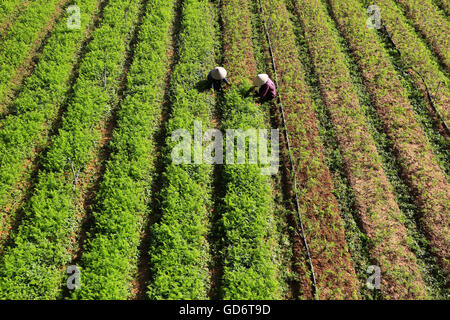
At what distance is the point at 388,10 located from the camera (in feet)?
56.4

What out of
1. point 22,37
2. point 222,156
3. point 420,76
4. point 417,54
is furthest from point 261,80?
point 22,37

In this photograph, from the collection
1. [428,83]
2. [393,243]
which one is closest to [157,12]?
[428,83]

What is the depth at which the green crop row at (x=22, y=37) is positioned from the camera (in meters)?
13.7

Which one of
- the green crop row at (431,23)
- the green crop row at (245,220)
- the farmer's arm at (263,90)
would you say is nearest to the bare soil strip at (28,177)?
the green crop row at (245,220)

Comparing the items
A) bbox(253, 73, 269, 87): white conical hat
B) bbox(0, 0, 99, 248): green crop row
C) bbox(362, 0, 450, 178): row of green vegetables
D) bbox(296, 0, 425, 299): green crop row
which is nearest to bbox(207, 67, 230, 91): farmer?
bbox(253, 73, 269, 87): white conical hat

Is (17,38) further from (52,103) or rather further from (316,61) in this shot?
(316,61)

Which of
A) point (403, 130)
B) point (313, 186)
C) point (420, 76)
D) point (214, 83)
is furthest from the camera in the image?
point (420, 76)

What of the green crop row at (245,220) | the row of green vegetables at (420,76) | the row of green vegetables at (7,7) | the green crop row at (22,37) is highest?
the row of green vegetables at (7,7)

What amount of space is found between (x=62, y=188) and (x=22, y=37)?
9.66 meters

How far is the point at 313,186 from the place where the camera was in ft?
35.3

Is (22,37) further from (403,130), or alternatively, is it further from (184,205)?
(403,130)

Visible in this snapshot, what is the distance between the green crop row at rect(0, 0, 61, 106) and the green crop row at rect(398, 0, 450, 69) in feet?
66.0

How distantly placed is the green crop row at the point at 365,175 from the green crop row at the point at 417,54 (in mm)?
3101

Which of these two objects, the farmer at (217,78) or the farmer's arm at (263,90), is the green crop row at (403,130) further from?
the farmer at (217,78)
